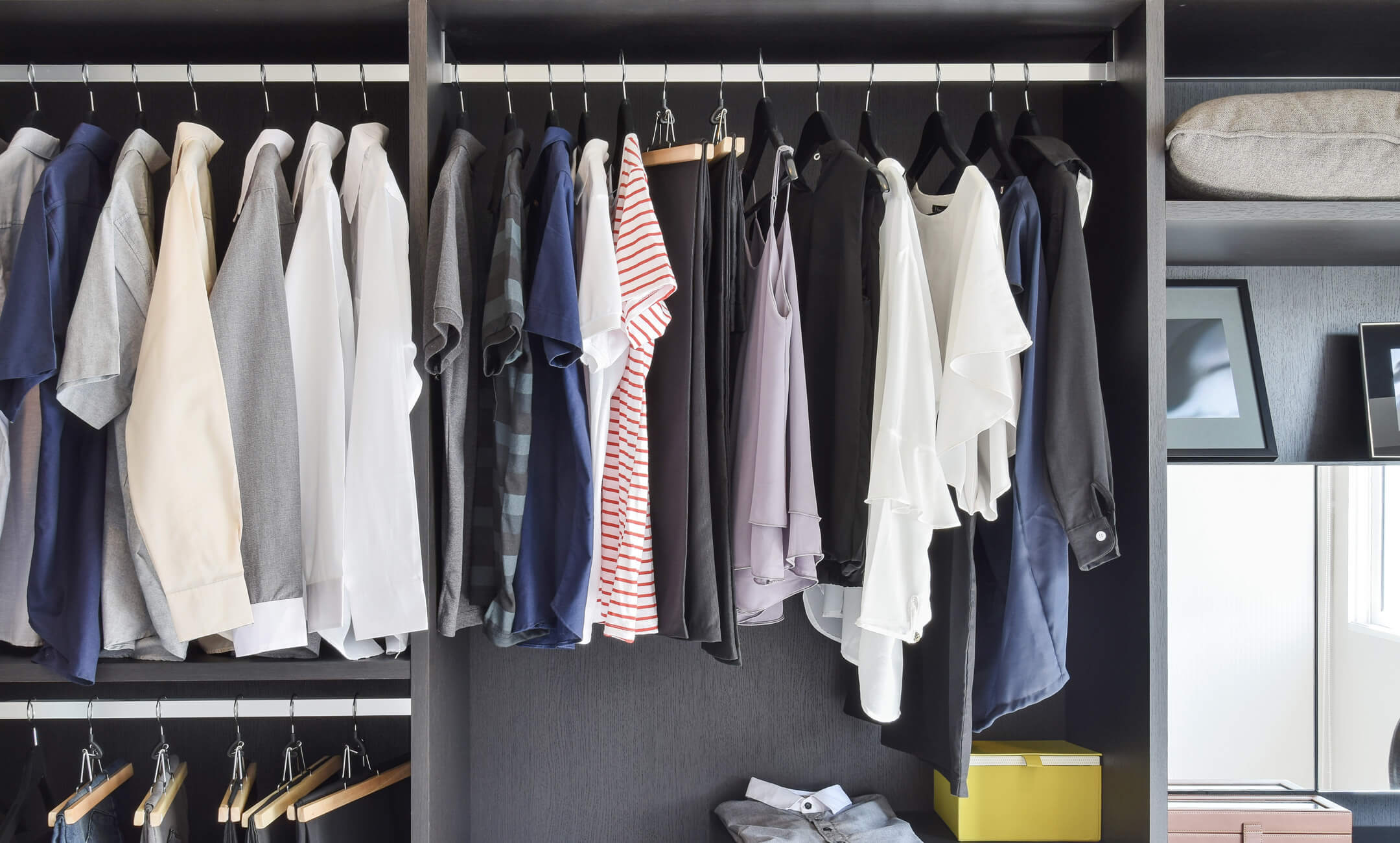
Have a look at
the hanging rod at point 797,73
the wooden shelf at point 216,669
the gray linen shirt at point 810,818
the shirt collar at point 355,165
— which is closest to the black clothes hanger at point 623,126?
the hanging rod at point 797,73

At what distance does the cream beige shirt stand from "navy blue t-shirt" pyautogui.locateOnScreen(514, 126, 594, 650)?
1.30 ft

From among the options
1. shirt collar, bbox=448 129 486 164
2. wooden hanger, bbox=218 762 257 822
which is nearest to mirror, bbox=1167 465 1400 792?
shirt collar, bbox=448 129 486 164

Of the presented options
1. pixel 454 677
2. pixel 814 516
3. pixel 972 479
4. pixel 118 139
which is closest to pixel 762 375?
pixel 814 516

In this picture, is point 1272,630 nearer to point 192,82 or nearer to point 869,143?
point 869,143

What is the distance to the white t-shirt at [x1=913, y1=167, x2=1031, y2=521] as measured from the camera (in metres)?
1.29

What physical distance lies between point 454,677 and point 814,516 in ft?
2.40

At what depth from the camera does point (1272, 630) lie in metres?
1.69

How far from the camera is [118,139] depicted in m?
Answer: 1.79

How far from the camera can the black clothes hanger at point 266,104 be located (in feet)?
4.62

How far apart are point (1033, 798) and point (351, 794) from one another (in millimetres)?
1198

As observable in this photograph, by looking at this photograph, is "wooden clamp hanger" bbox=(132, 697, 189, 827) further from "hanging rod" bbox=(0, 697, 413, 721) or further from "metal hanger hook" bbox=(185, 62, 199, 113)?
"metal hanger hook" bbox=(185, 62, 199, 113)

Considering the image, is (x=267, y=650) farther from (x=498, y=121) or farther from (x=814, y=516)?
(x=498, y=121)

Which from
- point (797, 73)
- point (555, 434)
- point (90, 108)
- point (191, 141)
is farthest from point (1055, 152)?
point (90, 108)

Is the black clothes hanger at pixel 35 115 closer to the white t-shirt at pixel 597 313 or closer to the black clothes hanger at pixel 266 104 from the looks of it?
the black clothes hanger at pixel 266 104
